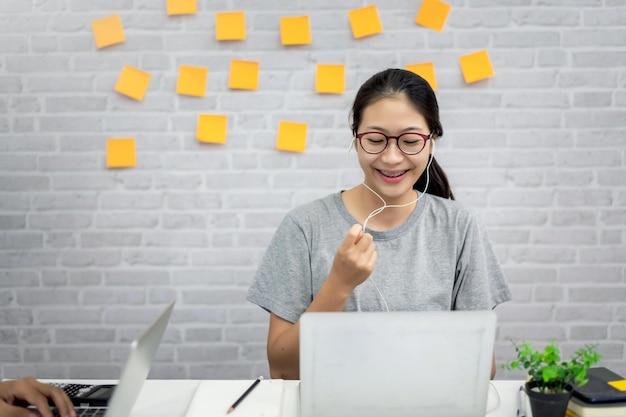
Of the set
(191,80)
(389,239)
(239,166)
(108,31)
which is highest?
(108,31)

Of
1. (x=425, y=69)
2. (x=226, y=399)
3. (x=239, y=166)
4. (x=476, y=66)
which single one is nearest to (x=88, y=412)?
(x=226, y=399)

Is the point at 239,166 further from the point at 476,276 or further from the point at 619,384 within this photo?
the point at 619,384

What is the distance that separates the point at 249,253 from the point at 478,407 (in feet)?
4.76

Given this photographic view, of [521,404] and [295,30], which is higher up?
[295,30]

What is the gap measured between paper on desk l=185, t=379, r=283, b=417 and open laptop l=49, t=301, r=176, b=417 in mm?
169

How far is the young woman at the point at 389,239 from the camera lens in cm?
144

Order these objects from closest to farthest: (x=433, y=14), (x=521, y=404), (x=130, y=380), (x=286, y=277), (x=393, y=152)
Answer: (x=130, y=380) → (x=521, y=404) → (x=393, y=152) → (x=286, y=277) → (x=433, y=14)

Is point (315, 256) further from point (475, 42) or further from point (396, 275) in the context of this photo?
point (475, 42)

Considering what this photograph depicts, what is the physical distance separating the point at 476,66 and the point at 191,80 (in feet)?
3.47

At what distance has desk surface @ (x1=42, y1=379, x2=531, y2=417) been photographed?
1136mm

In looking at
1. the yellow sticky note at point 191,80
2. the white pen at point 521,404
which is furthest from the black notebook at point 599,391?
the yellow sticky note at point 191,80

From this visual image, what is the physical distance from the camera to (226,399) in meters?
1.19

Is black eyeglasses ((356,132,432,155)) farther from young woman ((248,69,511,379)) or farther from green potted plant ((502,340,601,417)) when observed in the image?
green potted plant ((502,340,601,417))

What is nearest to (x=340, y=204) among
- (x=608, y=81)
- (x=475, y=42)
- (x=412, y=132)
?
(x=412, y=132)
